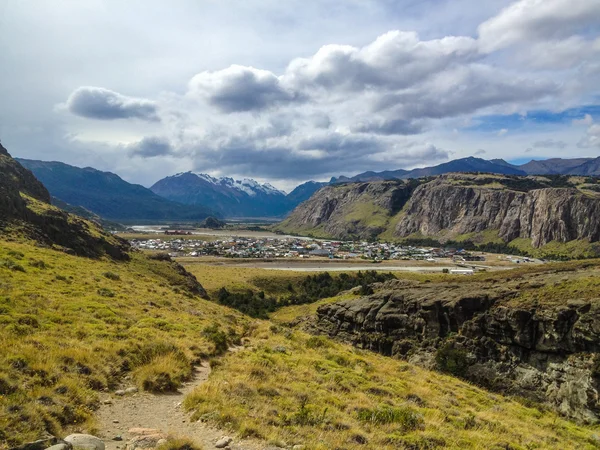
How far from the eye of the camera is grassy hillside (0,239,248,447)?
9875 millimetres

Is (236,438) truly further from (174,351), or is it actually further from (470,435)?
(470,435)

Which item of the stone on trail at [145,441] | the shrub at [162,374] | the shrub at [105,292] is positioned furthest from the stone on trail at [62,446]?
the shrub at [105,292]

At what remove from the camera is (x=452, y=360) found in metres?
36.0

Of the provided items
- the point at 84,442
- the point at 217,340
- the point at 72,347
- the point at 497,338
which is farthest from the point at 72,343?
the point at 497,338

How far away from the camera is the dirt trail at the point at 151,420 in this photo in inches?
389

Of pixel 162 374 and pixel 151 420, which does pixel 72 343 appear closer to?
pixel 162 374

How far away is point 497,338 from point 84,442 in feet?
126

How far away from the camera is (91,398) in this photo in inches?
450

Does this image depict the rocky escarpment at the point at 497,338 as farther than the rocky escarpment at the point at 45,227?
No

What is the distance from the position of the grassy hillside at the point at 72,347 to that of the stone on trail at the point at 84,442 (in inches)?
24.6

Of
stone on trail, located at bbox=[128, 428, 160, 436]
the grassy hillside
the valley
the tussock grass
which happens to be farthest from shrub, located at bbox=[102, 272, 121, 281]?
stone on trail, located at bbox=[128, 428, 160, 436]

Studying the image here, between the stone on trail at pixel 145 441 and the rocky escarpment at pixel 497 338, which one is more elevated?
the stone on trail at pixel 145 441

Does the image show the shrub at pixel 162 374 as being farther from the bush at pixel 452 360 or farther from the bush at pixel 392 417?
the bush at pixel 452 360

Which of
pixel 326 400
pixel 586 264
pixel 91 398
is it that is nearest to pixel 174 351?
pixel 91 398
